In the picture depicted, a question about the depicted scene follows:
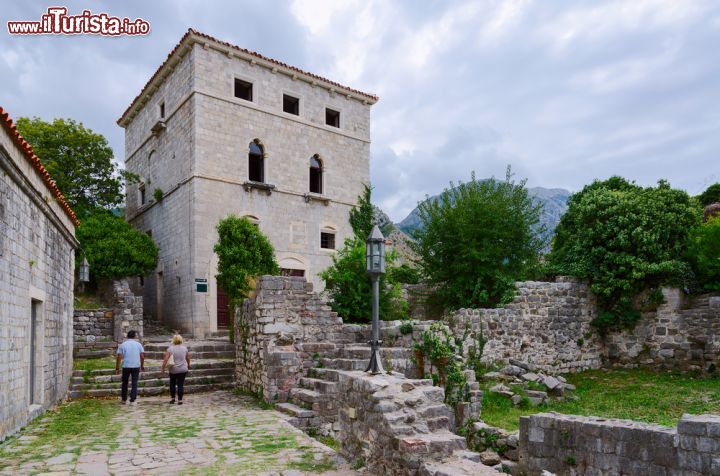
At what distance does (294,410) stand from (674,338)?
11628 mm

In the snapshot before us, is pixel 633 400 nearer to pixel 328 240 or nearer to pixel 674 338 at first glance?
pixel 674 338

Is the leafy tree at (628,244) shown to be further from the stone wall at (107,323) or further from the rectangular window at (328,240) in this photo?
the stone wall at (107,323)

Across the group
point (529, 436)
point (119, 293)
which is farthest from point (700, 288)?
point (119, 293)

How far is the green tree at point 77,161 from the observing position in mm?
20500

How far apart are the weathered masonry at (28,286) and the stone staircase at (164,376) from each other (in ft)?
1.84

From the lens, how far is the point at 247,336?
1273 cm

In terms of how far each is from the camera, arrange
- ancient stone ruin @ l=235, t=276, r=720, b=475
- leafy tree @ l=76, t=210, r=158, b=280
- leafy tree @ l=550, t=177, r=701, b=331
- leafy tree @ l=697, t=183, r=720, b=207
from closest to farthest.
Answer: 1. ancient stone ruin @ l=235, t=276, r=720, b=475
2. leafy tree @ l=550, t=177, r=701, b=331
3. leafy tree @ l=76, t=210, r=158, b=280
4. leafy tree @ l=697, t=183, r=720, b=207

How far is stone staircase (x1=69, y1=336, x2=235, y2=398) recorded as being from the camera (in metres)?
12.0

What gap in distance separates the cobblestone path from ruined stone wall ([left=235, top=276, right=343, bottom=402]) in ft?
2.91

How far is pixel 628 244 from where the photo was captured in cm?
1574

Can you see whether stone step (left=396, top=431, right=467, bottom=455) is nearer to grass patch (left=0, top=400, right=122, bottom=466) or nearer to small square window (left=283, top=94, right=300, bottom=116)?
grass patch (left=0, top=400, right=122, bottom=466)

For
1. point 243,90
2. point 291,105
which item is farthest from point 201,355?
point 291,105

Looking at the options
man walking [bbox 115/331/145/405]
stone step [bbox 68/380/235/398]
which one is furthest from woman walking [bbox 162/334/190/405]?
stone step [bbox 68/380/235/398]

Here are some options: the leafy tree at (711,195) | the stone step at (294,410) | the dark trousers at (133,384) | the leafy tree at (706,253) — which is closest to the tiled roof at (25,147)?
the dark trousers at (133,384)
